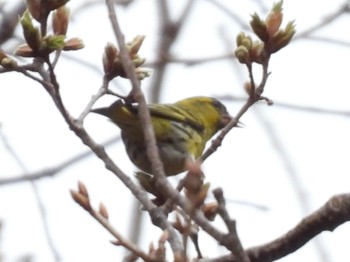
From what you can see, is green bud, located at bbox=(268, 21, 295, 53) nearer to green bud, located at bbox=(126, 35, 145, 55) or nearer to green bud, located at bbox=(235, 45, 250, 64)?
green bud, located at bbox=(235, 45, 250, 64)

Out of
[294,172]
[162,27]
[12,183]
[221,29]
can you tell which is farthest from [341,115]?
[221,29]

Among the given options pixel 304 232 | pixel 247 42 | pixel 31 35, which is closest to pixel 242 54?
pixel 247 42

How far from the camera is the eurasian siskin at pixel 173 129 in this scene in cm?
310

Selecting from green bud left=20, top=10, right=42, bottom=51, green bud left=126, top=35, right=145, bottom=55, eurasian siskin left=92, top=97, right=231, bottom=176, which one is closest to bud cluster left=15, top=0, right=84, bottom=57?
green bud left=20, top=10, right=42, bottom=51

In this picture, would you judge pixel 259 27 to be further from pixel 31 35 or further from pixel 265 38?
pixel 31 35

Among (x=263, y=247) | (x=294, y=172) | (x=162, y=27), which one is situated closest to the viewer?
(x=263, y=247)

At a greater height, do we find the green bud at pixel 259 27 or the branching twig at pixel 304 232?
the green bud at pixel 259 27

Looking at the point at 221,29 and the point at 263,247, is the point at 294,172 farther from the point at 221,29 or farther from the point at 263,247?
the point at 263,247

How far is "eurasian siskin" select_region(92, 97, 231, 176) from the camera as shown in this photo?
3096 mm

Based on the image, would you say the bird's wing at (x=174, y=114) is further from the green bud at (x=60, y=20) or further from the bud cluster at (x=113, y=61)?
the green bud at (x=60, y=20)

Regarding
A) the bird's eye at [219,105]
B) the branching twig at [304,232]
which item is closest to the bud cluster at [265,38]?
the branching twig at [304,232]

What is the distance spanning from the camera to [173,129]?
3.66 metres

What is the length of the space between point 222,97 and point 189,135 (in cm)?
83

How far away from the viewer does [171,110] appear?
385 centimetres
